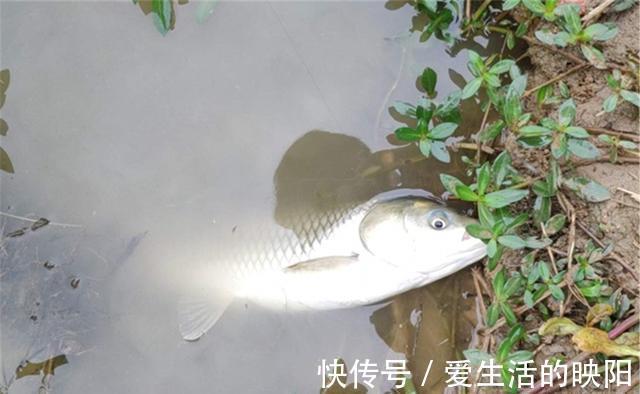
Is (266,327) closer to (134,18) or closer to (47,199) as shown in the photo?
(47,199)

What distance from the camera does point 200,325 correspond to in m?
3.52

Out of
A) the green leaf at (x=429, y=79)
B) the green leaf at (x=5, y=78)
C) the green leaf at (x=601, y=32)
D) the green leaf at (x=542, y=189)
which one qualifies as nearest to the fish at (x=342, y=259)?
the green leaf at (x=542, y=189)

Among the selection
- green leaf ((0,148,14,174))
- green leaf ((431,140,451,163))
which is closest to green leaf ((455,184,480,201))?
green leaf ((431,140,451,163))

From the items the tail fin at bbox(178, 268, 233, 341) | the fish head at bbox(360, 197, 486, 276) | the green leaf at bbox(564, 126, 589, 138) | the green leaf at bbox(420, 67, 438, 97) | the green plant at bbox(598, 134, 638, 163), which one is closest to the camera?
the green leaf at bbox(564, 126, 589, 138)

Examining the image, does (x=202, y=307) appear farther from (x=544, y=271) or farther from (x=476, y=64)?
(x=476, y=64)

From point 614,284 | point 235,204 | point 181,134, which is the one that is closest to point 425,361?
point 614,284

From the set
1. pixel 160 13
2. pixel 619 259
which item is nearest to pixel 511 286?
pixel 619 259

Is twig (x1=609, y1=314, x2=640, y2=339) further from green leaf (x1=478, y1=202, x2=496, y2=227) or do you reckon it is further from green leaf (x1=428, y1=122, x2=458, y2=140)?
green leaf (x1=428, y1=122, x2=458, y2=140)

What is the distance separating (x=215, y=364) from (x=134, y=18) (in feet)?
6.57

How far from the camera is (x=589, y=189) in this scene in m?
3.05

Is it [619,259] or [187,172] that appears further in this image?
[187,172]

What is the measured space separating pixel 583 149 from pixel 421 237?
2.83 ft

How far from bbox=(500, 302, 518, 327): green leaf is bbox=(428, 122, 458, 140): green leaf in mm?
857

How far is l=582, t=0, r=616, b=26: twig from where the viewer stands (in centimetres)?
307
